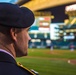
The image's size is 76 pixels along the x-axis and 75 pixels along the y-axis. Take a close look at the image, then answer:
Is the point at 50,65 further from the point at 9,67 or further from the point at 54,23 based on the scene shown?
the point at 54,23

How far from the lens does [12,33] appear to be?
4.14ft

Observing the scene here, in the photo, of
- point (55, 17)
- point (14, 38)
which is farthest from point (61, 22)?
point (14, 38)

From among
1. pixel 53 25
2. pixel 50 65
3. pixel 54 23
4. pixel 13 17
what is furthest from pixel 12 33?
pixel 54 23

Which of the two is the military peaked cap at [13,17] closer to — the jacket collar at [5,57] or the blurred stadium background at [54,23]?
the jacket collar at [5,57]

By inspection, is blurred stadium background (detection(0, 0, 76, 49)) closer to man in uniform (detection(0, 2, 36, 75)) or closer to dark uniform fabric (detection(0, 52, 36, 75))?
man in uniform (detection(0, 2, 36, 75))

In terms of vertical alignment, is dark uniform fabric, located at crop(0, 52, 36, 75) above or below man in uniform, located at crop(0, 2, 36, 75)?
below

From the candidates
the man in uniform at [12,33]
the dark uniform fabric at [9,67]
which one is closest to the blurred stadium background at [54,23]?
the man in uniform at [12,33]

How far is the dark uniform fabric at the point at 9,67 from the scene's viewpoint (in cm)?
116

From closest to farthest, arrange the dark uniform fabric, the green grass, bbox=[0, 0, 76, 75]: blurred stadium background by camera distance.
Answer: the dark uniform fabric
the green grass
bbox=[0, 0, 76, 75]: blurred stadium background

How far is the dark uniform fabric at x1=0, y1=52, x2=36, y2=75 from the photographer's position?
1156mm

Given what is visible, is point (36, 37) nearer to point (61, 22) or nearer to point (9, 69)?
point (61, 22)

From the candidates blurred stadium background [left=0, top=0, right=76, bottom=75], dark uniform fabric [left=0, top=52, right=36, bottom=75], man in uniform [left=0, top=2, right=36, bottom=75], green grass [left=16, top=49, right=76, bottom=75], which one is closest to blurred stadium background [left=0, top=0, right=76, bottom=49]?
blurred stadium background [left=0, top=0, right=76, bottom=75]

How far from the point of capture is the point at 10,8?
1.24m

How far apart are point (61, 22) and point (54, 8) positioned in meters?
1.74
